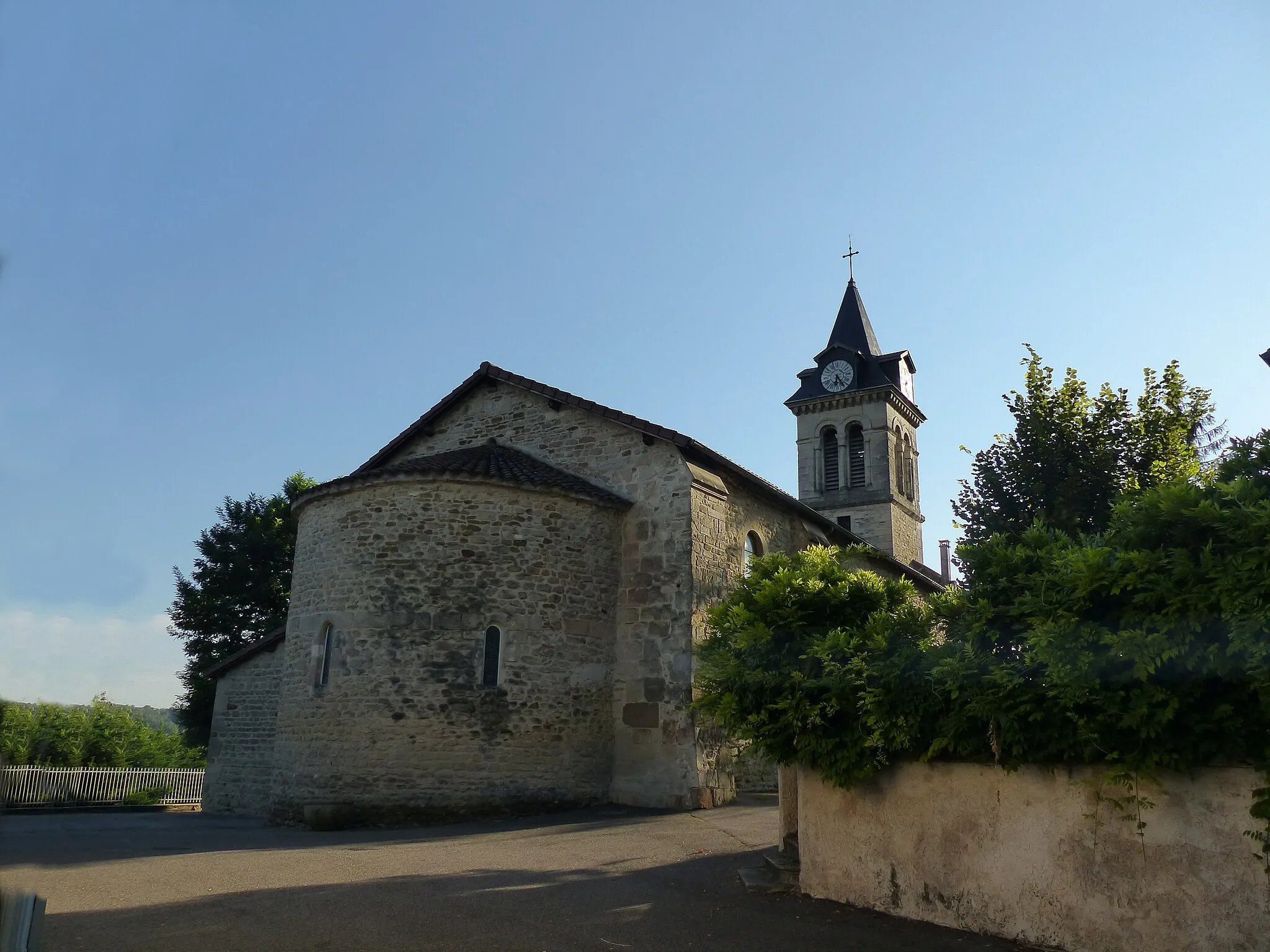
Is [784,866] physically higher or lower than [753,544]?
lower

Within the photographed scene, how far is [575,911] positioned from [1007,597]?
13.6 feet

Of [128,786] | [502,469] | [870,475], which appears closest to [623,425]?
[502,469]

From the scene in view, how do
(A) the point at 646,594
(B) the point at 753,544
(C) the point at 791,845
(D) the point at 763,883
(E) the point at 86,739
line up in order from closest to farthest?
1. (D) the point at 763,883
2. (C) the point at 791,845
3. (E) the point at 86,739
4. (A) the point at 646,594
5. (B) the point at 753,544

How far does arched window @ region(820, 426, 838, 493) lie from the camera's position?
123 feet

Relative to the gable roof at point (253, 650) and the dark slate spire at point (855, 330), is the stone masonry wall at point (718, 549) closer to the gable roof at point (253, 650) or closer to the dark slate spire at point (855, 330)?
the gable roof at point (253, 650)

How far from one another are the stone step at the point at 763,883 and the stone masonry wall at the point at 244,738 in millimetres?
11031

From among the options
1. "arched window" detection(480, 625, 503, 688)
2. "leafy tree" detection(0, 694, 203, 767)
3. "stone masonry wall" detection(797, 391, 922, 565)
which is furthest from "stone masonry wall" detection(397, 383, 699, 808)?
"stone masonry wall" detection(797, 391, 922, 565)

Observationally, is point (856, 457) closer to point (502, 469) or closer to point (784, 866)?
point (502, 469)

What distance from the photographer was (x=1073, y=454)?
49.1ft

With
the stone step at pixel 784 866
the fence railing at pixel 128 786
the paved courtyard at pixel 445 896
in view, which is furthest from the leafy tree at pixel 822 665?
the fence railing at pixel 128 786

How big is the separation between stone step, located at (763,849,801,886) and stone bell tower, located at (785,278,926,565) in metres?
27.1

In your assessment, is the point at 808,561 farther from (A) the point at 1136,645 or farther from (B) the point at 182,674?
(B) the point at 182,674

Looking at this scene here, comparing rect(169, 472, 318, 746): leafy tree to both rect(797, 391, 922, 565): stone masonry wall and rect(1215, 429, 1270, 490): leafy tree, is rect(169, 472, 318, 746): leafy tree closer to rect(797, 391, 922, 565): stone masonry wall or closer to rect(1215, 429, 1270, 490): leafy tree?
rect(797, 391, 922, 565): stone masonry wall

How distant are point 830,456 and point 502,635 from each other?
2545cm
